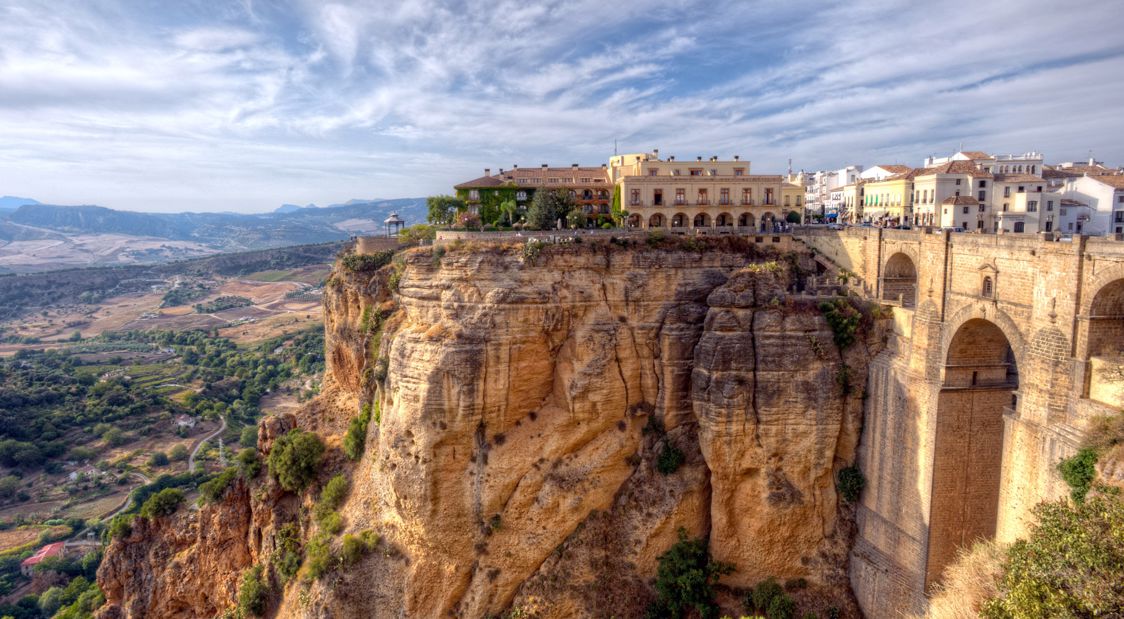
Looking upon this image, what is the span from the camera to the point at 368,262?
40.2 metres

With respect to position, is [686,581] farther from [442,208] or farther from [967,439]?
[442,208]

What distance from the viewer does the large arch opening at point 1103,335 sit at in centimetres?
2033

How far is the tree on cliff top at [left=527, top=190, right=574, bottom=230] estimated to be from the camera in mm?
39344

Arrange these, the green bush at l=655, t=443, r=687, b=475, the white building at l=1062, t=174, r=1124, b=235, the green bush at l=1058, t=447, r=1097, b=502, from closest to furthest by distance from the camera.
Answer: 1. the green bush at l=1058, t=447, r=1097, b=502
2. the green bush at l=655, t=443, r=687, b=475
3. the white building at l=1062, t=174, r=1124, b=235

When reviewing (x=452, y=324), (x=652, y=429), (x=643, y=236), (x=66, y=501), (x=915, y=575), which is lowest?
(x=66, y=501)

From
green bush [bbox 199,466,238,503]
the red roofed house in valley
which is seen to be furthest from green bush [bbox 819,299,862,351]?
the red roofed house in valley

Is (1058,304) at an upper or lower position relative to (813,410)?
upper

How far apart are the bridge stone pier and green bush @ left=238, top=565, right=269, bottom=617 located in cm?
2917

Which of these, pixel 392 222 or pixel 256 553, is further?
pixel 392 222

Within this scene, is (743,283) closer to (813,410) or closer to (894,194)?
(813,410)

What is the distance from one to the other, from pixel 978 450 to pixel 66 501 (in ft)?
265

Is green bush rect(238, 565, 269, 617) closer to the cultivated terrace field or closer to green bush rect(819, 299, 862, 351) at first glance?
the cultivated terrace field

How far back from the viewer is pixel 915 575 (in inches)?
1066

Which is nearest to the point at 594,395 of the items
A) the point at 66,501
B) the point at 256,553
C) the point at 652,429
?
the point at 652,429
